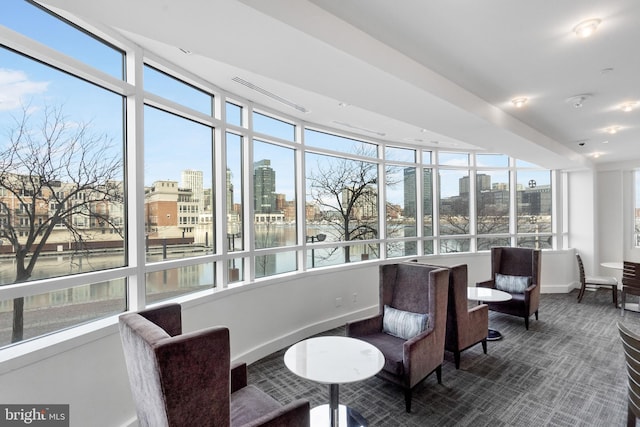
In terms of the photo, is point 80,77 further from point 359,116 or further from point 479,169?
point 479,169

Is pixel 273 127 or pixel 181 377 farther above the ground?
pixel 273 127

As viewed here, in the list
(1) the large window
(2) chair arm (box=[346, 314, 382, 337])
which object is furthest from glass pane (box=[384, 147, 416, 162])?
(2) chair arm (box=[346, 314, 382, 337])

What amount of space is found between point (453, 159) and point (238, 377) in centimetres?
594

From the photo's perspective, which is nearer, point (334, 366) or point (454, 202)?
point (334, 366)

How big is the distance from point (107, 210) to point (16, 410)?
1.36 m

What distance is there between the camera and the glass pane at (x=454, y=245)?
6.43 metres

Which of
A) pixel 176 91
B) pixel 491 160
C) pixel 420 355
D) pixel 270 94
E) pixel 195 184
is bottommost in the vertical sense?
pixel 420 355

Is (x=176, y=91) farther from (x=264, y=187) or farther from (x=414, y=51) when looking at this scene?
(x=414, y=51)

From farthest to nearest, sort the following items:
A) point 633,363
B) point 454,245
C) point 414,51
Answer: point 454,245 < point 414,51 < point 633,363

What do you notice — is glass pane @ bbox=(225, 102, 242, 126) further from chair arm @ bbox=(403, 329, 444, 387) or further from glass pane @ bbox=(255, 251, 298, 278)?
chair arm @ bbox=(403, 329, 444, 387)

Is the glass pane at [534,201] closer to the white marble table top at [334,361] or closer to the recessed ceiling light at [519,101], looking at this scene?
the recessed ceiling light at [519,101]

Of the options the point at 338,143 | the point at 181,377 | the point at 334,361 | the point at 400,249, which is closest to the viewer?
the point at 181,377

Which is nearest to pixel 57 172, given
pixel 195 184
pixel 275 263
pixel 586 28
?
pixel 195 184

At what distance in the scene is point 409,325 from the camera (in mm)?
3119
